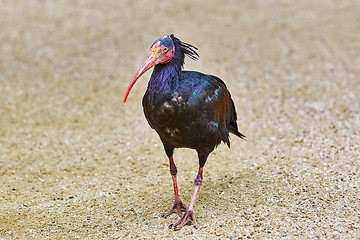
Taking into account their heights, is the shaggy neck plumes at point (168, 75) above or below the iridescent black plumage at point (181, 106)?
above

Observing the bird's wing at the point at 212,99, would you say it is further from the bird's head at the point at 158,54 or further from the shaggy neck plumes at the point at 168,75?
the bird's head at the point at 158,54

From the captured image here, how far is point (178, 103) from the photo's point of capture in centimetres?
504

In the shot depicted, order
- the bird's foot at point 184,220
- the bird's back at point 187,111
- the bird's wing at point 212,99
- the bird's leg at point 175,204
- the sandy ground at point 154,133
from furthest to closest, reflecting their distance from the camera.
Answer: the bird's leg at point 175,204 < the sandy ground at point 154,133 < the bird's foot at point 184,220 < the bird's wing at point 212,99 < the bird's back at point 187,111

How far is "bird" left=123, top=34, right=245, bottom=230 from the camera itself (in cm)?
506

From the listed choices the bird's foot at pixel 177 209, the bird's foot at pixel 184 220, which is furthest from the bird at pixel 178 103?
the bird's foot at pixel 177 209

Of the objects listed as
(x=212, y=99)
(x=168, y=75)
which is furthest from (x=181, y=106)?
(x=212, y=99)

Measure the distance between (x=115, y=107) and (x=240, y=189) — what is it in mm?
3876

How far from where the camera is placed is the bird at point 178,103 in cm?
506

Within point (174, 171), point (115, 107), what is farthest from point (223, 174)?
point (115, 107)

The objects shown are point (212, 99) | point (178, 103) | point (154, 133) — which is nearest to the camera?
point (178, 103)

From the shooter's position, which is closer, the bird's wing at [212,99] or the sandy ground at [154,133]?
the bird's wing at [212,99]

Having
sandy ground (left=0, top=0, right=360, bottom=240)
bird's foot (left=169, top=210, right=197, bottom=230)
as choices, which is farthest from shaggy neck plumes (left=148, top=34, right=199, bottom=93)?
sandy ground (left=0, top=0, right=360, bottom=240)

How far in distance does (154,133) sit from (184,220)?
3046 mm

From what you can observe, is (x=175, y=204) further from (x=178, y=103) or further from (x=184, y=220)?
(x=178, y=103)
